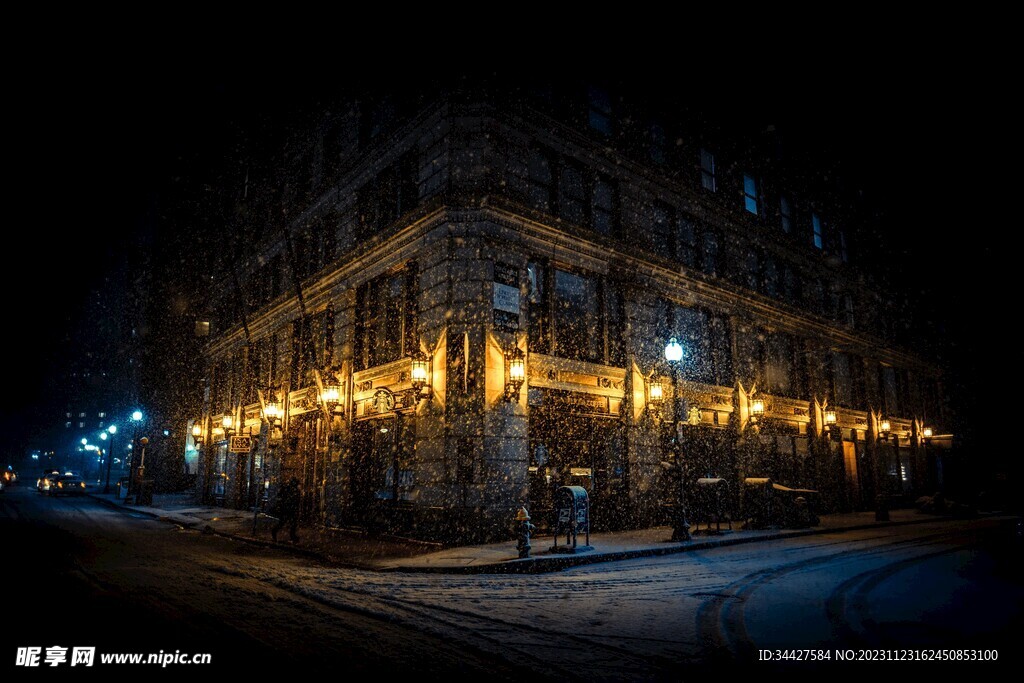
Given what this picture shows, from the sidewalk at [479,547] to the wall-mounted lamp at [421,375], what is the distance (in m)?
3.75

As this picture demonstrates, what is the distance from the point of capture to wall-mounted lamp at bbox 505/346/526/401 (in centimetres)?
1453

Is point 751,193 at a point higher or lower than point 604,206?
higher

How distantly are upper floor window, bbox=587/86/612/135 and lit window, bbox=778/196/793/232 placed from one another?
11793 millimetres

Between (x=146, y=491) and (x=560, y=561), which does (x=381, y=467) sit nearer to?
(x=560, y=561)

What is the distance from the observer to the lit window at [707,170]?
23.1 meters

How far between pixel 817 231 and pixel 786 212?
318 cm

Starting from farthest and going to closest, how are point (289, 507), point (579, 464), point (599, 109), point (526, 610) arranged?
point (599, 109) → point (579, 464) → point (289, 507) → point (526, 610)

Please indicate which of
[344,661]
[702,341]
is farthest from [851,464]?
[344,661]

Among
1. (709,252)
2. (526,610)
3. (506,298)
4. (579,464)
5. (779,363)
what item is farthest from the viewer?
(779,363)

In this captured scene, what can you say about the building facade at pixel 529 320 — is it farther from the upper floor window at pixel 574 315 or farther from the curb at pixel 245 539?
the curb at pixel 245 539

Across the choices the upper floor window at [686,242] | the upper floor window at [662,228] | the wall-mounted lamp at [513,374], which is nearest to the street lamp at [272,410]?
the wall-mounted lamp at [513,374]

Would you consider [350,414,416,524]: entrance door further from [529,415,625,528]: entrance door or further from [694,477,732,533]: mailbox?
[694,477,732,533]: mailbox

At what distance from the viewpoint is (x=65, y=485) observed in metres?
35.3

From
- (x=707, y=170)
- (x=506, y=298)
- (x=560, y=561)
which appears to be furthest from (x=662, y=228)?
(x=560, y=561)
